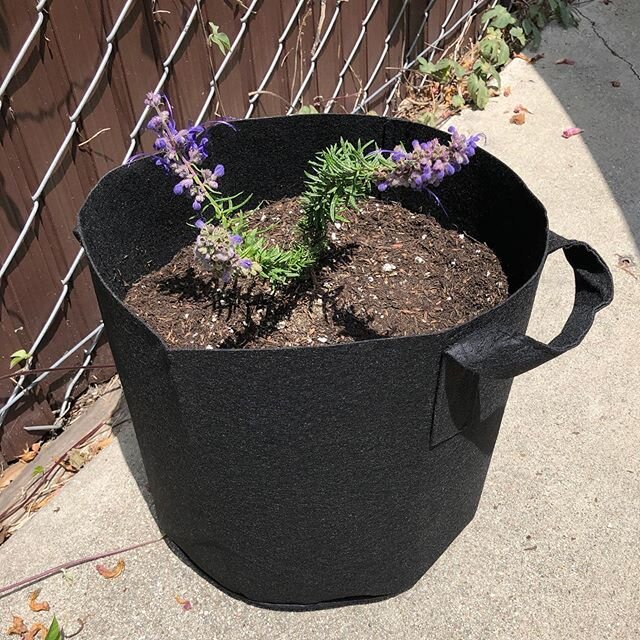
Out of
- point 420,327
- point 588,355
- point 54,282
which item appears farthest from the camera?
point 588,355

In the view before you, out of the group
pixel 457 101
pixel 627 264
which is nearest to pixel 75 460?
pixel 627 264

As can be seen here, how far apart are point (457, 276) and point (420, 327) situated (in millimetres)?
148

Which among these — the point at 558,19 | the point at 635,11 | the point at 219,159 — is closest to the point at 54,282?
the point at 219,159

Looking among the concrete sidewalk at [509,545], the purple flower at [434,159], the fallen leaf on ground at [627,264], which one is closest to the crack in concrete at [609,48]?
the fallen leaf on ground at [627,264]

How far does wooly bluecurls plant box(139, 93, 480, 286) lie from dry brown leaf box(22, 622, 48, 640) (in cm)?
76

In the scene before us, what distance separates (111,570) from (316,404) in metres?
0.75

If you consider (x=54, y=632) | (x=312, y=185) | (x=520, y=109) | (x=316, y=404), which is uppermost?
(x=312, y=185)

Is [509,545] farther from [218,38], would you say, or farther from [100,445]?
[218,38]

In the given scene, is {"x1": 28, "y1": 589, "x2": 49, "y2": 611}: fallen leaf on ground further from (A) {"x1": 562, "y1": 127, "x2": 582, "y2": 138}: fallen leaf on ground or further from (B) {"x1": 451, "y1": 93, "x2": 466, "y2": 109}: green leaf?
(A) {"x1": 562, "y1": 127, "x2": 582, "y2": 138}: fallen leaf on ground

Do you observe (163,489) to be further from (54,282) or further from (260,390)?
(54,282)

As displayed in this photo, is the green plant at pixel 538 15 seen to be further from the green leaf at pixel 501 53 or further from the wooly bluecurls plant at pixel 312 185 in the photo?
the wooly bluecurls plant at pixel 312 185

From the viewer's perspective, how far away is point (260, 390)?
0.91m

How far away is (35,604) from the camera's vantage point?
1.35 meters

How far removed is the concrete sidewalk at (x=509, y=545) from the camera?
1311 millimetres
